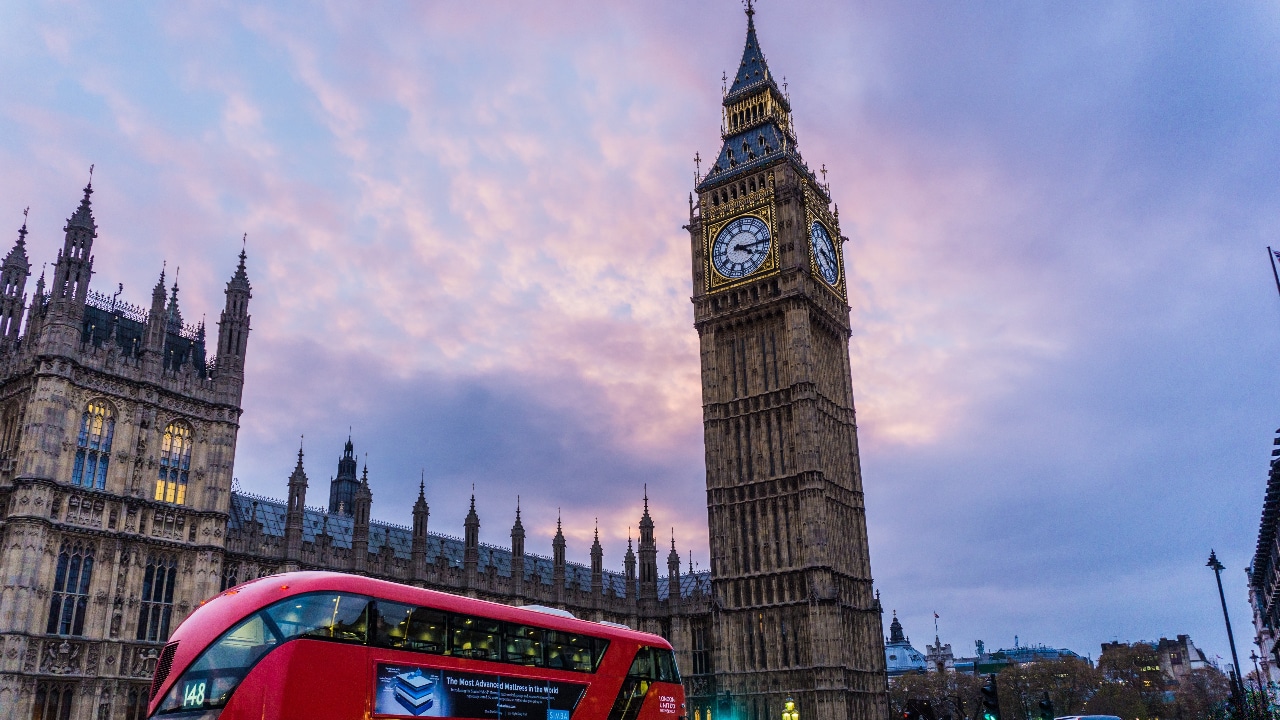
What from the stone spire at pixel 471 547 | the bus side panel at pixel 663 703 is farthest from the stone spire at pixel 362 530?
the bus side panel at pixel 663 703

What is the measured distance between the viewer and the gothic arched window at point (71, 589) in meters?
44.0

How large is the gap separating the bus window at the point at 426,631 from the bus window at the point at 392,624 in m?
0.19

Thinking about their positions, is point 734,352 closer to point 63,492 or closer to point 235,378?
point 235,378

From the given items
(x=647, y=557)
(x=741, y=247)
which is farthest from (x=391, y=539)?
(x=741, y=247)

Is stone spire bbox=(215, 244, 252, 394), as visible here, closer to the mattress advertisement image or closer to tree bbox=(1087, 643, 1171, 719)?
the mattress advertisement image

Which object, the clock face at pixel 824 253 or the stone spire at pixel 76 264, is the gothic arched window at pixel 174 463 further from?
the clock face at pixel 824 253

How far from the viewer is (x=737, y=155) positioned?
89.6 metres

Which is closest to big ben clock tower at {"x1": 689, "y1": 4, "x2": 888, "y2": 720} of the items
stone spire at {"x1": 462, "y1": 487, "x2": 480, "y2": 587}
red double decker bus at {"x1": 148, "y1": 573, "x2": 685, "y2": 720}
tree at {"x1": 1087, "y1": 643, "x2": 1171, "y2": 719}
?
stone spire at {"x1": 462, "y1": 487, "x2": 480, "y2": 587}

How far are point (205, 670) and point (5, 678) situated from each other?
29.1 m

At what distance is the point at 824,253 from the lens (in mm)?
85625

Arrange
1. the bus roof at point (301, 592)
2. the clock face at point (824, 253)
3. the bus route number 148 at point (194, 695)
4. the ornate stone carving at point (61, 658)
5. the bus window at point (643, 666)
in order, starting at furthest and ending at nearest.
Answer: the clock face at point (824, 253)
the ornate stone carving at point (61, 658)
the bus window at point (643, 666)
the bus roof at point (301, 592)
the bus route number 148 at point (194, 695)

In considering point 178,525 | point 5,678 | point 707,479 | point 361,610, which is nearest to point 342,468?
point 707,479

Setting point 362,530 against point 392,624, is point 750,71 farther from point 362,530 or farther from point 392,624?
point 392,624

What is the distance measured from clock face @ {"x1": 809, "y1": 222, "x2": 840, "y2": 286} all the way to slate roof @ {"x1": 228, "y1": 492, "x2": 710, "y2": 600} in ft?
101
